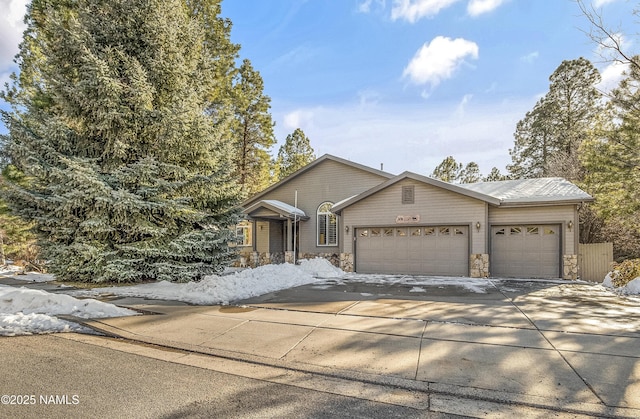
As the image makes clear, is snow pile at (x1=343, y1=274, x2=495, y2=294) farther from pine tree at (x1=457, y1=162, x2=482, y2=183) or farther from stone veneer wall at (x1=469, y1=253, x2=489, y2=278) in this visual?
pine tree at (x1=457, y1=162, x2=482, y2=183)

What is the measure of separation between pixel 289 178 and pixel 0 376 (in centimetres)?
1517

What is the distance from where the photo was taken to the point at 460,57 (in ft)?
43.2

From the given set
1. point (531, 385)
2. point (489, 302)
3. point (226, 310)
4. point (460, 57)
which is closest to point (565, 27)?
point (460, 57)

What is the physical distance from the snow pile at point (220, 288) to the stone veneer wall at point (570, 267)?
9068 mm

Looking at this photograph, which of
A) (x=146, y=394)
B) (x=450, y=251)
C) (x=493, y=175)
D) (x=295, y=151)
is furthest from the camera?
(x=493, y=175)

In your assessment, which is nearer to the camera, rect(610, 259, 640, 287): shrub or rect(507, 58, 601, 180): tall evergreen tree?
rect(610, 259, 640, 287): shrub

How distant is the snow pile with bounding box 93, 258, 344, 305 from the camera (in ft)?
26.0

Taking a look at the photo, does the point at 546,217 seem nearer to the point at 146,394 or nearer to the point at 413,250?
the point at 413,250

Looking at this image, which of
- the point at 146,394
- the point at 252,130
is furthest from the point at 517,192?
the point at 252,130

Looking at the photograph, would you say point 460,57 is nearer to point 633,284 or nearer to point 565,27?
point 565,27

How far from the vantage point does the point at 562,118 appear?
24422 millimetres

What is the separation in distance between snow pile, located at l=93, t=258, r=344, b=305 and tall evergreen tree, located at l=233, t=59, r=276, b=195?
43.2 feet

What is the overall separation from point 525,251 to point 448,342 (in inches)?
382

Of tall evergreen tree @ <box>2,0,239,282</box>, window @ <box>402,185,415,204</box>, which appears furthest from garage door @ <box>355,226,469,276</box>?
tall evergreen tree @ <box>2,0,239,282</box>
